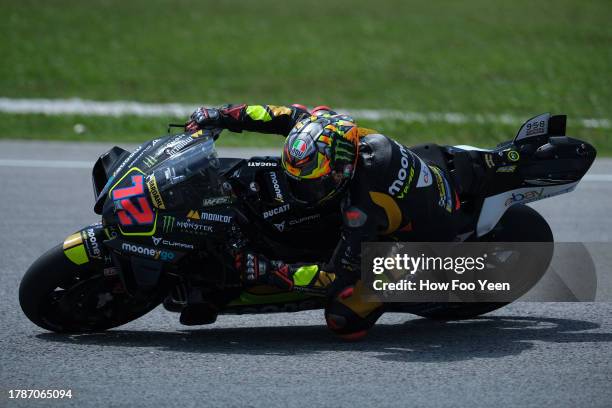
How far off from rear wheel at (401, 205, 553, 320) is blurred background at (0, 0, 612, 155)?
17.1 ft

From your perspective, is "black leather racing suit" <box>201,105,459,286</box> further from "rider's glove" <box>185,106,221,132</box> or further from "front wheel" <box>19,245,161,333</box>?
"front wheel" <box>19,245,161,333</box>

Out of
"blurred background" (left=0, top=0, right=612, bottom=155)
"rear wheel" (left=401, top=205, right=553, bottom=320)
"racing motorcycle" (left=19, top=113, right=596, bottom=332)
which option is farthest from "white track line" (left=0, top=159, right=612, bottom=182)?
"racing motorcycle" (left=19, top=113, right=596, bottom=332)

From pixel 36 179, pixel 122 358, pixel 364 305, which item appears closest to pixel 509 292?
pixel 364 305

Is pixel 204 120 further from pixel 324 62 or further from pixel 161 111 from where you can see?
pixel 324 62

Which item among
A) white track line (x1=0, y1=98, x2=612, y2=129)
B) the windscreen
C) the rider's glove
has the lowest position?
white track line (x1=0, y1=98, x2=612, y2=129)

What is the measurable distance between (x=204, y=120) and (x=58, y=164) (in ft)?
14.6

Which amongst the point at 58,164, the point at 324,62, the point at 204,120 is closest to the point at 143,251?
the point at 204,120

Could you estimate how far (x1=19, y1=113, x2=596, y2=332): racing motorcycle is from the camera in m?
4.65

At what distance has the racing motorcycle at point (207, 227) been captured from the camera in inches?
183

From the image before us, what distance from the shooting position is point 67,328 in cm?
500

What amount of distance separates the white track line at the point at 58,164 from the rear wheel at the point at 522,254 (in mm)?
3842

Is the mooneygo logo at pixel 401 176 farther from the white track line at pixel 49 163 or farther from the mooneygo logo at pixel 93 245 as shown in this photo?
the white track line at pixel 49 163

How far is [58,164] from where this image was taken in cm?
917

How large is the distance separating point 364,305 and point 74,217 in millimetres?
3454
